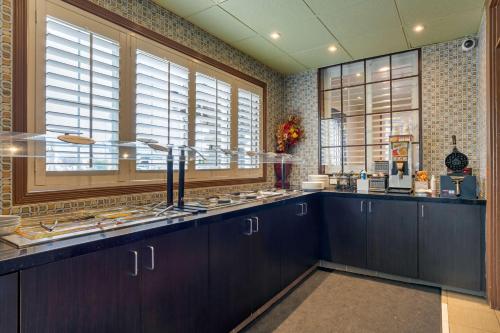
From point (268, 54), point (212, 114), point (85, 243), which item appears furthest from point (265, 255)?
point (268, 54)

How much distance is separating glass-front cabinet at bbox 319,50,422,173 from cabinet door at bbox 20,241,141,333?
327cm

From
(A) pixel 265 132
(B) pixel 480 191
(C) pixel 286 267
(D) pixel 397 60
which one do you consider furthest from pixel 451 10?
(C) pixel 286 267

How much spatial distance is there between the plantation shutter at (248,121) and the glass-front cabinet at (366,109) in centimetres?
102

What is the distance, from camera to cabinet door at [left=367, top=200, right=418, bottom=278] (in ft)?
9.36

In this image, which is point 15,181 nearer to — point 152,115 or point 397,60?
point 152,115

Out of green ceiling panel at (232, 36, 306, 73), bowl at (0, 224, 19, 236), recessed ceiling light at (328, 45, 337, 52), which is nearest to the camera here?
bowl at (0, 224, 19, 236)

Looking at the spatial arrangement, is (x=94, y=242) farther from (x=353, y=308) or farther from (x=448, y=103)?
(x=448, y=103)

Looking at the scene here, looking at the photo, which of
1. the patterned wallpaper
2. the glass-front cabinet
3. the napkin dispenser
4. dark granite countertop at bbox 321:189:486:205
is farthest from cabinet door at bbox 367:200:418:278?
the glass-front cabinet

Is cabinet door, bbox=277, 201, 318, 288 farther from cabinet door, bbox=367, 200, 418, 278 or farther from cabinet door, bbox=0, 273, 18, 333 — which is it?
cabinet door, bbox=0, 273, 18, 333

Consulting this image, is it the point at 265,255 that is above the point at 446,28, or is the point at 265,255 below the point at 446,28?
below

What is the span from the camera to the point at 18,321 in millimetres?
980

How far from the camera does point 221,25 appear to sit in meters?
2.83

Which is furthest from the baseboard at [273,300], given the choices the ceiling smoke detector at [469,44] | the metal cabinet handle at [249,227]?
the ceiling smoke detector at [469,44]

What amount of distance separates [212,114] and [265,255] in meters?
1.54
